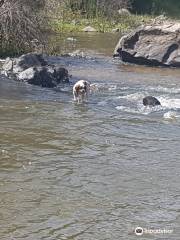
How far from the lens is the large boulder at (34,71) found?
1770 centimetres

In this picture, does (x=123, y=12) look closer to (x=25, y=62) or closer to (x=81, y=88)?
(x=25, y=62)

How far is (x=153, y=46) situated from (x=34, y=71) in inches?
321

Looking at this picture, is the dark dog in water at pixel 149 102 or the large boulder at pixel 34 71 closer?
the dark dog in water at pixel 149 102

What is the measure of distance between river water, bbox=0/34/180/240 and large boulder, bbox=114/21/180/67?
21.9 ft

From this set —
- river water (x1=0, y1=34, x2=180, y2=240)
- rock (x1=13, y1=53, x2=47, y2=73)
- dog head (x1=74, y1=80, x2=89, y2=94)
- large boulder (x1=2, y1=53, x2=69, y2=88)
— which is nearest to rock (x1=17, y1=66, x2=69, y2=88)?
large boulder (x1=2, y1=53, x2=69, y2=88)

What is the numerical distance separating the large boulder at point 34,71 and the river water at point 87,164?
56 cm

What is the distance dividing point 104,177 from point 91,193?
0.77 meters

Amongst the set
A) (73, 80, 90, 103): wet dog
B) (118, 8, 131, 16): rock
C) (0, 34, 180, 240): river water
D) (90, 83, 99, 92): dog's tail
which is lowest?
(0, 34, 180, 240): river water

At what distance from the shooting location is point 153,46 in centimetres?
2475

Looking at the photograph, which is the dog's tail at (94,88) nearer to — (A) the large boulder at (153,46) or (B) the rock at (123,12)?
(A) the large boulder at (153,46)

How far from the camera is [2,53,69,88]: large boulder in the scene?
58.1 ft

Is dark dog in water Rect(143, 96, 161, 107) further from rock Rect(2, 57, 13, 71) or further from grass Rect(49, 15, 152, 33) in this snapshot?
grass Rect(49, 15, 152, 33)

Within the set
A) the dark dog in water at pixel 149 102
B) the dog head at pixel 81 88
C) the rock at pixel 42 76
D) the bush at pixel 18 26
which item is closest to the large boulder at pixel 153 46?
the bush at pixel 18 26

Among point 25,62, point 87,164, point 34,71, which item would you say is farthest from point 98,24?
point 87,164
